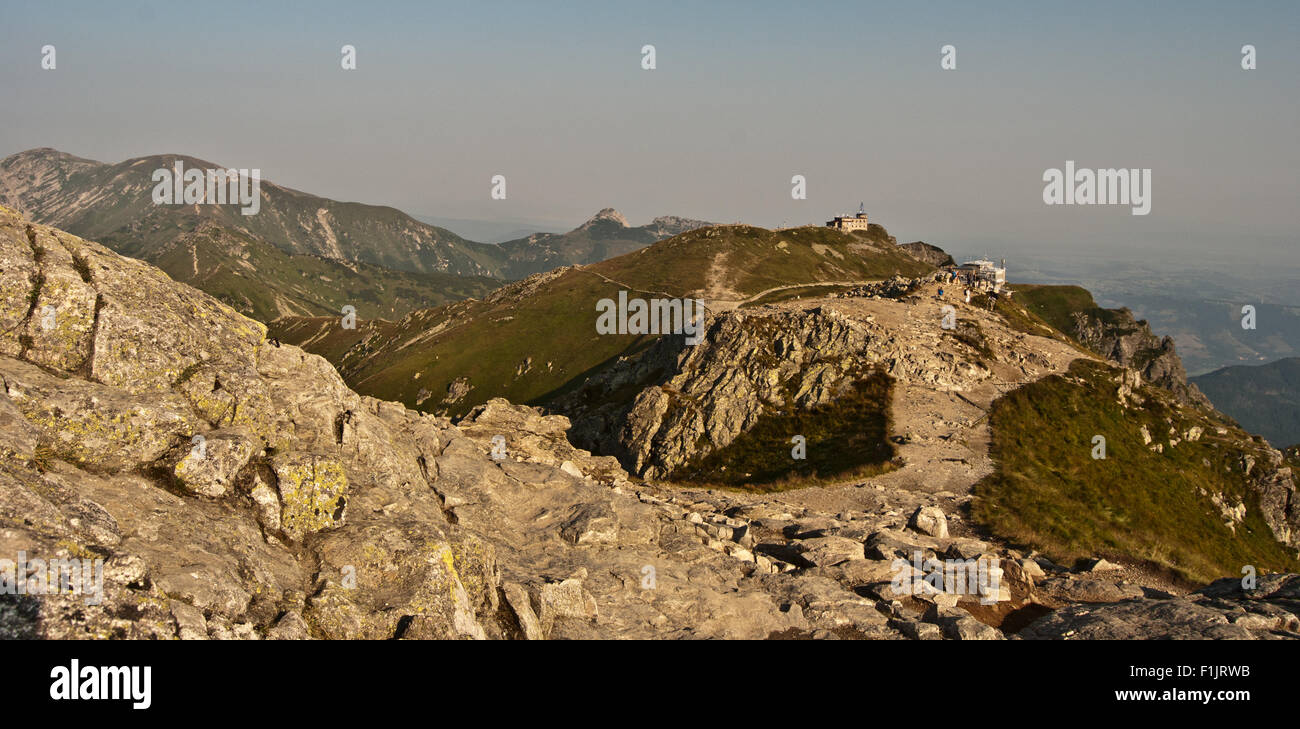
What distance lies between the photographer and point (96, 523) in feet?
45.9

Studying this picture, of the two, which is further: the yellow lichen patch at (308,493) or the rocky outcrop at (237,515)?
the yellow lichen patch at (308,493)

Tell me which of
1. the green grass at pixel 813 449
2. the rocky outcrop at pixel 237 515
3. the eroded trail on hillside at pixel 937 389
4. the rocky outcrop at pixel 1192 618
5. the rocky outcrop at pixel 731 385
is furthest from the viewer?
the rocky outcrop at pixel 731 385

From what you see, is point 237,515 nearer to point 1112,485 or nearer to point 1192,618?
point 1192,618

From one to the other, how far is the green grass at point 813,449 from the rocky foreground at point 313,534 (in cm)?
2441

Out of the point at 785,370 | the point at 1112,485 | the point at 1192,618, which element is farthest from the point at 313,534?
the point at 1112,485

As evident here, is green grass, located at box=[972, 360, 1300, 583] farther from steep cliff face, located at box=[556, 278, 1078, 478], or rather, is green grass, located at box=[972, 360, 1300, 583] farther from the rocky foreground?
the rocky foreground

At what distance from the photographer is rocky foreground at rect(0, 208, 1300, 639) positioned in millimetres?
14445

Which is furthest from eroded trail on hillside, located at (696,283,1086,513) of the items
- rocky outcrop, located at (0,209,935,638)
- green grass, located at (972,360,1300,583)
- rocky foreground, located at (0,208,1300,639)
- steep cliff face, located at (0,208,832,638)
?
steep cliff face, located at (0,208,832,638)

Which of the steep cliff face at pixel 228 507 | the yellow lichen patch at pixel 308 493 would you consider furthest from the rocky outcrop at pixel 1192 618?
the yellow lichen patch at pixel 308 493

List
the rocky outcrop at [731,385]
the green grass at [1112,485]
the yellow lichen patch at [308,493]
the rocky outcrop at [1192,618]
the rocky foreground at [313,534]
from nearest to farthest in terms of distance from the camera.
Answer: the rocky foreground at [313,534] < the yellow lichen patch at [308,493] < the rocky outcrop at [1192,618] < the green grass at [1112,485] < the rocky outcrop at [731,385]

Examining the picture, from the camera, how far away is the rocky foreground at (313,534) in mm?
14445

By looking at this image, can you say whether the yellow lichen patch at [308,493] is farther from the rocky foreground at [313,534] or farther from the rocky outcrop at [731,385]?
the rocky outcrop at [731,385]
